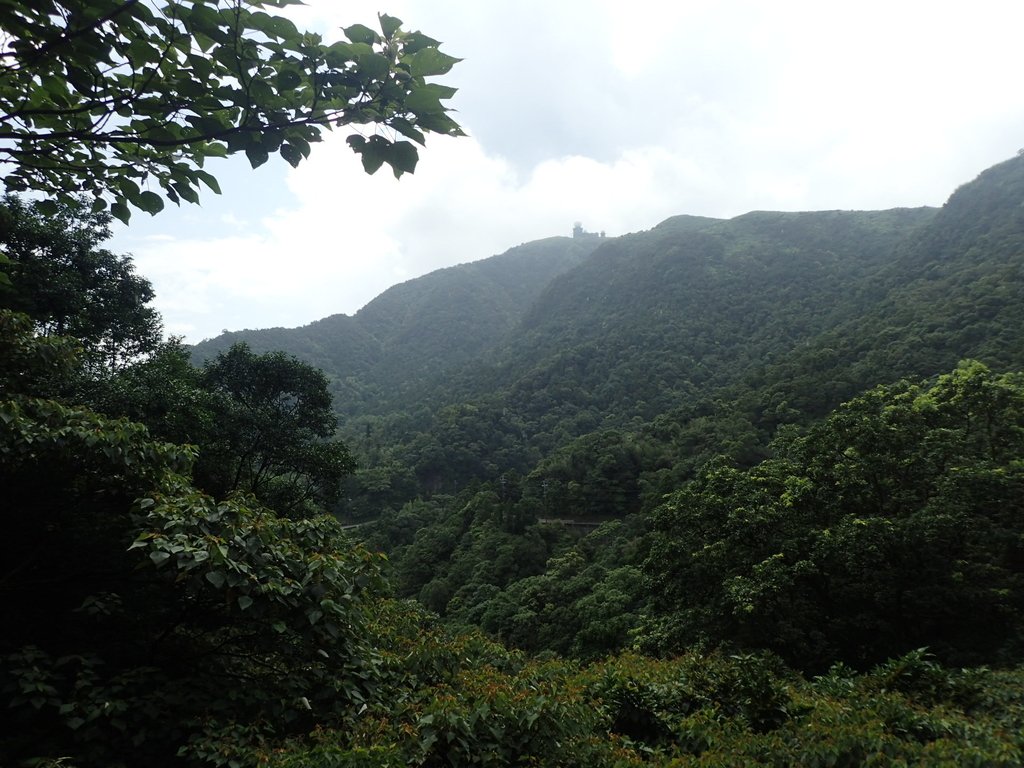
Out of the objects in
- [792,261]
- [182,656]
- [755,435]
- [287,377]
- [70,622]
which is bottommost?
[755,435]

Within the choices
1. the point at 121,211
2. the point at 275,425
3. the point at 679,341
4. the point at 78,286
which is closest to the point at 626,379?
the point at 679,341

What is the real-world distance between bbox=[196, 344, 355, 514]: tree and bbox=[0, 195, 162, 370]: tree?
213 centimetres

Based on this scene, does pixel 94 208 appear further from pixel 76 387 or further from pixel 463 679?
pixel 76 387

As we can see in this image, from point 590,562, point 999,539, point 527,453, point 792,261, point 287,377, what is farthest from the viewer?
point 792,261

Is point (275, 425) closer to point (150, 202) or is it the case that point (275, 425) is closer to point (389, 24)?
point (150, 202)

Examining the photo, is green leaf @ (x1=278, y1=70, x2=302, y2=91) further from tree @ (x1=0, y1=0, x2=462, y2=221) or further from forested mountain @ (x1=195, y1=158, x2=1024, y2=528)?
forested mountain @ (x1=195, y1=158, x2=1024, y2=528)

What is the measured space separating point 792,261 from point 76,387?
89.1m

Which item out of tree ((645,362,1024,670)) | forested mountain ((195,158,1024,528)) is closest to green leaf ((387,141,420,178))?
tree ((645,362,1024,670))

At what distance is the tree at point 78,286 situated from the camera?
10.6 meters

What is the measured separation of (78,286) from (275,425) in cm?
524

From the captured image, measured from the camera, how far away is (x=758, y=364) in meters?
50.9

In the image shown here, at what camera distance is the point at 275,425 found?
1384 cm

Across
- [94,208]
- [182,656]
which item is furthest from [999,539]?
[94,208]

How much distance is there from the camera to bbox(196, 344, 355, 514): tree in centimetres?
1316
